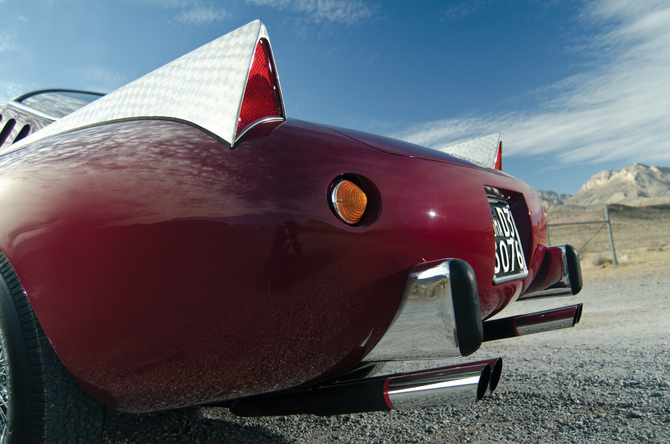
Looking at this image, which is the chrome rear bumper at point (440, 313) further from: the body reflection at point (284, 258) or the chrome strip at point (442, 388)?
the body reflection at point (284, 258)

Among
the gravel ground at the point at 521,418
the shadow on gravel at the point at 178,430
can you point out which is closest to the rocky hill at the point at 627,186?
the gravel ground at the point at 521,418

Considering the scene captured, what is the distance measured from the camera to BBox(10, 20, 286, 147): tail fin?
1189mm

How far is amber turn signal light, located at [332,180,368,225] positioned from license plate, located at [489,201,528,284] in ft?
2.31

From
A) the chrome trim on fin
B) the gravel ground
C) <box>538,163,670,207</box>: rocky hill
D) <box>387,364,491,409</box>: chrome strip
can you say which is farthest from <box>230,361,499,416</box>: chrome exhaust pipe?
<box>538,163,670,207</box>: rocky hill

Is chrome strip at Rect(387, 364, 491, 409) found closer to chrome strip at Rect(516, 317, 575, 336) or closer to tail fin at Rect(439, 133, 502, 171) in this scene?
chrome strip at Rect(516, 317, 575, 336)

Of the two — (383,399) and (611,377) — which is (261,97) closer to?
(383,399)

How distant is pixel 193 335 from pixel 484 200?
1.18 metres

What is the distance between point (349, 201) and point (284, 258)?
26cm

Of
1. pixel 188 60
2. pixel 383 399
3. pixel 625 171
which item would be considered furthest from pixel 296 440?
pixel 625 171

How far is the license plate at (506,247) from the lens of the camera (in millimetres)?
1716

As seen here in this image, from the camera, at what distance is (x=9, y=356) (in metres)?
1.17

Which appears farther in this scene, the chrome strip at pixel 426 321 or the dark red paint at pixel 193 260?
the chrome strip at pixel 426 321

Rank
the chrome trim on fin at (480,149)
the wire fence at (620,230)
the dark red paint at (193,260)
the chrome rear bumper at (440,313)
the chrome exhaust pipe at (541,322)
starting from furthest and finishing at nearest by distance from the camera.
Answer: the wire fence at (620,230), the chrome trim on fin at (480,149), the chrome exhaust pipe at (541,322), the chrome rear bumper at (440,313), the dark red paint at (193,260)

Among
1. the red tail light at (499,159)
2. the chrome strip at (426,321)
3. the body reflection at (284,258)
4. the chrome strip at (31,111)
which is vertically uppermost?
the chrome strip at (31,111)
